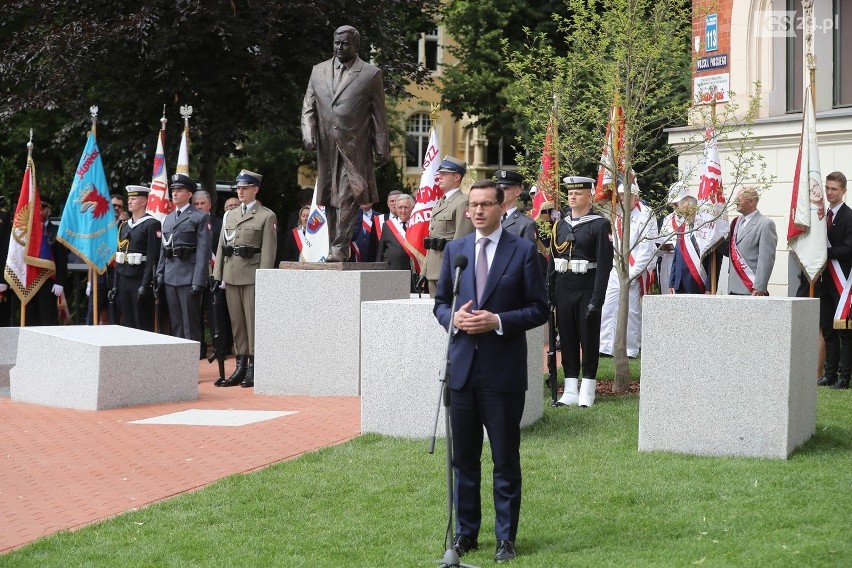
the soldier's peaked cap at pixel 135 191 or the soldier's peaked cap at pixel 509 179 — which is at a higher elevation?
the soldier's peaked cap at pixel 135 191

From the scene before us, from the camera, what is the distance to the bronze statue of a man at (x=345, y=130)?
12.9 meters

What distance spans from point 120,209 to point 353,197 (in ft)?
25.1

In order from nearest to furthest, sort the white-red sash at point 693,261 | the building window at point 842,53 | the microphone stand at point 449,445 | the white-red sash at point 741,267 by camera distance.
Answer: the microphone stand at point 449,445, the white-red sash at point 741,267, the white-red sash at point 693,261, the building window at point 842,53

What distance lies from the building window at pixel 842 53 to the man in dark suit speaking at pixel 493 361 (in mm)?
14215

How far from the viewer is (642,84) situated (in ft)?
41.0

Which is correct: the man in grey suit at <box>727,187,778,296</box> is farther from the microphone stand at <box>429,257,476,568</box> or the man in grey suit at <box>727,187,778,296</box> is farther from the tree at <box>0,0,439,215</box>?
the tree at <box>0,0,439,215</box>

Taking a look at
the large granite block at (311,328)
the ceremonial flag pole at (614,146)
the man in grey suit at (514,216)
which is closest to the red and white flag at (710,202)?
the ceremonial flag pole at (614,146)

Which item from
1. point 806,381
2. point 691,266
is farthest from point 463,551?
point 691,266

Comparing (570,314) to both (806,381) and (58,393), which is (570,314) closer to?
(806,381)

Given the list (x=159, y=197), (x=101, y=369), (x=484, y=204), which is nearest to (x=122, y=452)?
(x=101, y=369)

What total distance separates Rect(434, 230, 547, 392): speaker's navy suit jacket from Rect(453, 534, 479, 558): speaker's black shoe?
830 mm

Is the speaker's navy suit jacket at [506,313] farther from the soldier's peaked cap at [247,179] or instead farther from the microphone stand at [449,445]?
the soldier's peaked cap at [247,179]

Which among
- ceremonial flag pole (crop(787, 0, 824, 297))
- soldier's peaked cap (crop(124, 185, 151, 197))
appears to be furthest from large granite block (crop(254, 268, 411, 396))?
soldier's peaked cap (crop(124, 185, 151, 197))

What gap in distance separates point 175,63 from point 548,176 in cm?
1007
